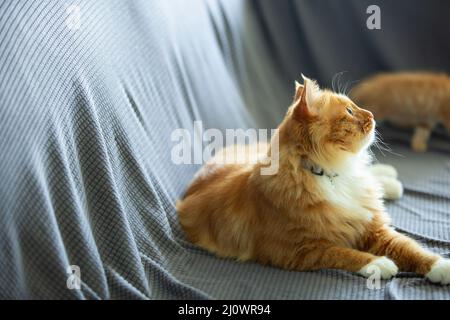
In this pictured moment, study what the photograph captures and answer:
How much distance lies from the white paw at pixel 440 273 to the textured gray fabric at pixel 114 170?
0.08 feet

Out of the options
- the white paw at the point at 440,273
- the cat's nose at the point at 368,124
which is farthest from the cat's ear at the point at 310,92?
the white paw at the point at 440,273

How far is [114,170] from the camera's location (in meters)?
1.60

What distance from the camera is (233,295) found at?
1.54m

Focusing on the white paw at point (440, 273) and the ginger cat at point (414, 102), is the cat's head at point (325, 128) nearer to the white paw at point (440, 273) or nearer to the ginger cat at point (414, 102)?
the white paw at point (440, 273)

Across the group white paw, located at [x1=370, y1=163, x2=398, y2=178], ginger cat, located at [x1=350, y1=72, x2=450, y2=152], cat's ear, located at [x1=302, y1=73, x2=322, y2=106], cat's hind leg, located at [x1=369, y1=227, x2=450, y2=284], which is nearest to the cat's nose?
cat's ear, located at [x1=302, y1=73, x2=322, y2=106]

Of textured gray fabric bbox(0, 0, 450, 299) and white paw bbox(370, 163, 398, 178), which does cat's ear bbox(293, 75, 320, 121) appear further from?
white paw bbox(370, 163, 398, 178)

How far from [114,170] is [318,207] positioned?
2.01ft

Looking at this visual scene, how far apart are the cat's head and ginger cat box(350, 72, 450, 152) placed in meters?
0.96

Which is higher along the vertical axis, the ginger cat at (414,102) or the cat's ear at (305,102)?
the cat's ear at (305,102)

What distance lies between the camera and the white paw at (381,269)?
5.03ft

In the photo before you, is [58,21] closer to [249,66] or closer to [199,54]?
[199,54]

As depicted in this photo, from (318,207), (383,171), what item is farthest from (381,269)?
(383,171)

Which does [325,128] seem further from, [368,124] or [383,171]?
[383,171]

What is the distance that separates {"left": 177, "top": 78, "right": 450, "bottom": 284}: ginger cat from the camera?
5.12 ft
